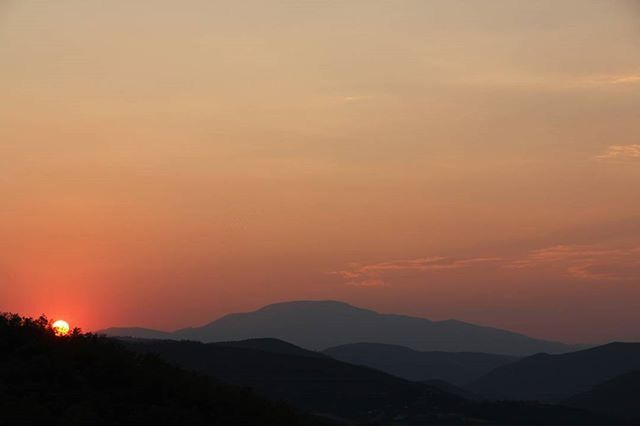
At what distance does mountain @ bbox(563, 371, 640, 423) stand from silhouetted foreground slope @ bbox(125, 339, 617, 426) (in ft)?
52.9

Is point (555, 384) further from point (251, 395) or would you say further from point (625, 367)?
point (251, 395)

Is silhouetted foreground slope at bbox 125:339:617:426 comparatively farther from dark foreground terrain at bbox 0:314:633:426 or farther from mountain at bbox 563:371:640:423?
dark foreground terrain at bbox 0:314:633:426

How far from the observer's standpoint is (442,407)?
259 feet

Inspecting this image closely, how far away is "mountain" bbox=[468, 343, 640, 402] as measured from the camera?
470 feet

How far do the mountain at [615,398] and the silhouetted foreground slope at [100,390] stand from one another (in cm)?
7292

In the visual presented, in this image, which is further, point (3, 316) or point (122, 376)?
point (3, 316)

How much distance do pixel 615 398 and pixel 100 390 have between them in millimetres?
84901

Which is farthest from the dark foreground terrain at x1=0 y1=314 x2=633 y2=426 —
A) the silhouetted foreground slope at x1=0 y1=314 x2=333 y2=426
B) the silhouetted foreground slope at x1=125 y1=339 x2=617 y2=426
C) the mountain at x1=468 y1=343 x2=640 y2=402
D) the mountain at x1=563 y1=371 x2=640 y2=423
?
the mountain at x1=468 y1=343 x2=640 y2=402

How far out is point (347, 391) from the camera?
84500mm

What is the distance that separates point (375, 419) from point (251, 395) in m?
44.5

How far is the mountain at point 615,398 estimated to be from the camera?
320 ft

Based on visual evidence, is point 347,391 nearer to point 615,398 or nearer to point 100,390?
point 615,398

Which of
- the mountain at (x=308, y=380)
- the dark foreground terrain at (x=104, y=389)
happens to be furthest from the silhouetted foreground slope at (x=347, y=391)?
the dark foreground terrain at (x=104, y=389)

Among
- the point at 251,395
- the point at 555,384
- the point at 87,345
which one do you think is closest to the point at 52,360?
the point at 87,345
